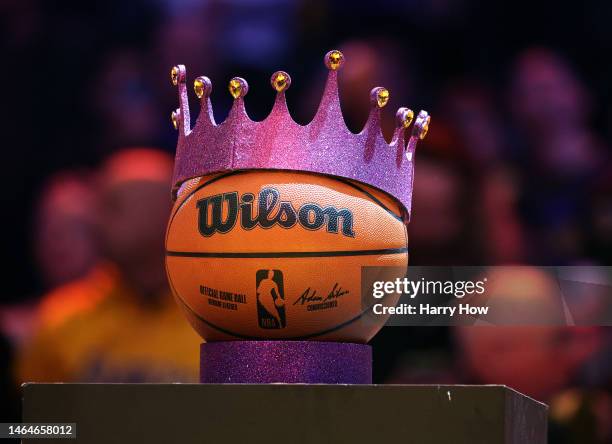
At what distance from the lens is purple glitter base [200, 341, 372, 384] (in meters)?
2.14

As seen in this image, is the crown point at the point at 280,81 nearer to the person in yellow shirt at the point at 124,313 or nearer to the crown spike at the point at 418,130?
the crown spike at the point at 418,130

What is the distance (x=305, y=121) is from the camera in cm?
409

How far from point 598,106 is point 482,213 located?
608mm

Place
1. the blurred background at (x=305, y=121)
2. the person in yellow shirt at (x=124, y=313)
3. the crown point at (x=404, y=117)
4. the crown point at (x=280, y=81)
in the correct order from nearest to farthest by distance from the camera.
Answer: the crown point at (x=280, y=81), the crown point at (x=404, y=117), the person in yellow shirt at (x=124, y=313), the blurred background at (x=305, y=121)

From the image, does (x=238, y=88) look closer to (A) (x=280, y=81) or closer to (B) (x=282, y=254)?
(A) (x=280, y=81)

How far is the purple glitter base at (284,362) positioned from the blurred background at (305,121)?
1.35 metres

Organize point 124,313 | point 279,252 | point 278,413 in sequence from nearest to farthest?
point 278,413, point 279,252, point 124,313

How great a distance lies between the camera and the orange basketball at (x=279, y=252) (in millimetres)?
2086

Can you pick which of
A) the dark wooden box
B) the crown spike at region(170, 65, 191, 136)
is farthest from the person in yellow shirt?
the dark wooden box

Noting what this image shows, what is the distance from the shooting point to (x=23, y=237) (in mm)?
4234

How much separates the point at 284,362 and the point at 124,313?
1.60 meters

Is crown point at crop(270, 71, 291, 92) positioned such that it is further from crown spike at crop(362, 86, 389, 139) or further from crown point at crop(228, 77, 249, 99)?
crown spike at crop(362, 86, 389, 139)

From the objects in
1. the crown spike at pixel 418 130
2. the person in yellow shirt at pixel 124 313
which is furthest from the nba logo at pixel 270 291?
the person in yellow shirt at pixel 124 313

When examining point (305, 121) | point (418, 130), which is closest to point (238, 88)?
point (418, 130)
